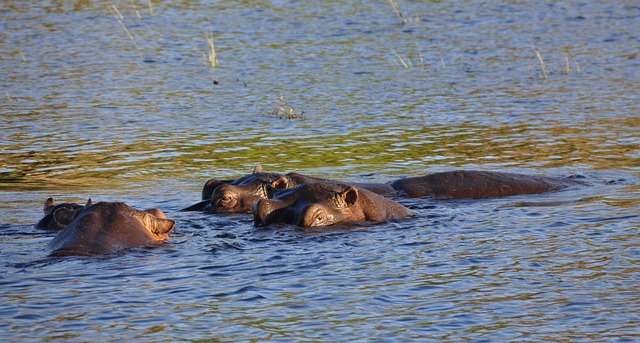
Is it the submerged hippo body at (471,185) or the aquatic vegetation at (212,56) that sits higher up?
the aquatic vegetation at (212,56)

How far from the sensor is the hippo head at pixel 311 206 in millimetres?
8688

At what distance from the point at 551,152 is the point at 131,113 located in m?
6.07

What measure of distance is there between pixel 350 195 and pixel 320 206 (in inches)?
11.2

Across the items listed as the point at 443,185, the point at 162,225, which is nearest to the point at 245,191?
the point at 162,225

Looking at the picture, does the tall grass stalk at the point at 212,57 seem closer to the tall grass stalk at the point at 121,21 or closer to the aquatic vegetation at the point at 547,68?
the tall grass stalk at the point at 121,21

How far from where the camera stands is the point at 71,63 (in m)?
20.0

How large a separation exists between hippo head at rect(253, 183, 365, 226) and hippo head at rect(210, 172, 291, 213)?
23.7 inches

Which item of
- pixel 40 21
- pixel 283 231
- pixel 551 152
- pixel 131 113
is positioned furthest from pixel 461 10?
pixel 283 231

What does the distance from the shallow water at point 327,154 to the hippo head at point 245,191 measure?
31 centimetres

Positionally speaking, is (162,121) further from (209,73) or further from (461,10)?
(461,10)

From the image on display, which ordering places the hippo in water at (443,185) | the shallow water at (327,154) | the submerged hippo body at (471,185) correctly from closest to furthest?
the shallow water at (327,154) → the hippo in water at (443,185) → the submerged hippo body at (471,185)

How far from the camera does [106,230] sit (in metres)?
7.84

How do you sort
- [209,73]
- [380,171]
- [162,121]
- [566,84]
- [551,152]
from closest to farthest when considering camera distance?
[380,171], [551,152], [162,121], [566,84], [209,73]

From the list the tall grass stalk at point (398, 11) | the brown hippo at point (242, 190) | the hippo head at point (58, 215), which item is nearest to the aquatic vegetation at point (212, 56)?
the tall grass stalk at point (398, 11)
